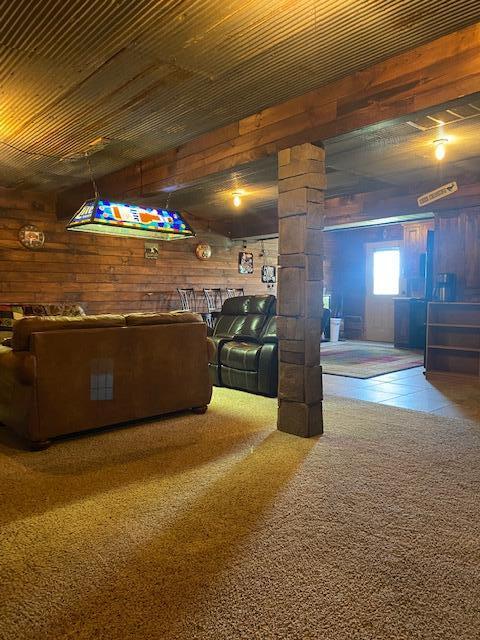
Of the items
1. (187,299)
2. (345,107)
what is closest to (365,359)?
(187,299)

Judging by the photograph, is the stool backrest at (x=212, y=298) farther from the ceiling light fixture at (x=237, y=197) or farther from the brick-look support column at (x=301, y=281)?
the brick-look support column at (x=301, y=281)

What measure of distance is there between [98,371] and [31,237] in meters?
3.93

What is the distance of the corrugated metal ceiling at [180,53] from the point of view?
8.05 feet

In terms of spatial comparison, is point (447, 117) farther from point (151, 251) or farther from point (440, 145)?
point (151, 251)

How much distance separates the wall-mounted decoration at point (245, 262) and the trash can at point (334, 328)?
217 cm

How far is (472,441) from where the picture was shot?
3377mm

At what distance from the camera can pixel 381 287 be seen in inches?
416

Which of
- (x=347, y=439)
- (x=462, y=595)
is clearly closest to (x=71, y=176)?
(x=347, y=439)

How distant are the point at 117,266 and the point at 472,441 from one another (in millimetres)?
5665

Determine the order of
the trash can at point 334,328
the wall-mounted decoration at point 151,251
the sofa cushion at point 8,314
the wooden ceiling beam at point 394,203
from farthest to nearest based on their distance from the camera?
1. the trash can at point 334,328
2. the wall-mounted decoration at point 151,251
3. the wooden ceiling beam at point 394,203
4. the sofa cushion at point 8,314

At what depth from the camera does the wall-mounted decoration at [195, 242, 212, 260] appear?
27.9 feet

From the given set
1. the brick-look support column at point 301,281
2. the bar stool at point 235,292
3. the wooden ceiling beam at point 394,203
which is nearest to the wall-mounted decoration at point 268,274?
the bar stool at point 235,292

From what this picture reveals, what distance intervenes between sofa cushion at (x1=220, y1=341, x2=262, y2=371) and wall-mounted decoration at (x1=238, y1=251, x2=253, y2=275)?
4106 mm

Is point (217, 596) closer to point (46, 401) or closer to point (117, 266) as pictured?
point (46, 401)
